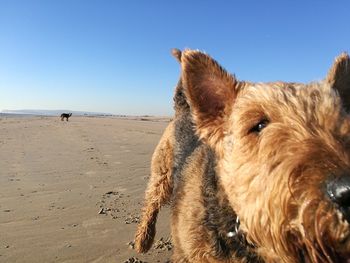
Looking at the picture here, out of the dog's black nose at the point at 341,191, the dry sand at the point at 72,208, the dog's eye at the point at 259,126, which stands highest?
the dog's eye at the point at 259,126

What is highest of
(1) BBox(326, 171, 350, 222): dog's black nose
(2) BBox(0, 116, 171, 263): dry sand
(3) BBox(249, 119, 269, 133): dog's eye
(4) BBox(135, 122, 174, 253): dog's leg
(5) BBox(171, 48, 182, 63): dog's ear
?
(5) BBox(171, 48, 182, 63): dog's ear

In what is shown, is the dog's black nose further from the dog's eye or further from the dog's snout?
the dog's eye

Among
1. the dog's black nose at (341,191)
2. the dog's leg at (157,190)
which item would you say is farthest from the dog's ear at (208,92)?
the dog's leg at (157,190)

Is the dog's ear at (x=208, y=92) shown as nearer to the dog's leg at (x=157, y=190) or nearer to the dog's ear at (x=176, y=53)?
the dog's ear at (x=176, y=53)

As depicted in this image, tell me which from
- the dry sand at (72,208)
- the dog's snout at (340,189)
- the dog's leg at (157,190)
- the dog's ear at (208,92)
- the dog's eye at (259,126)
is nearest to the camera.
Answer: the dog's snout at (340,189)

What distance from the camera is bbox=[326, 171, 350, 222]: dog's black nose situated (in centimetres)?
209

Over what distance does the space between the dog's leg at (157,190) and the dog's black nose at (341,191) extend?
3676 mm

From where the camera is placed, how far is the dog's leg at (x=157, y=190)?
5652 mm

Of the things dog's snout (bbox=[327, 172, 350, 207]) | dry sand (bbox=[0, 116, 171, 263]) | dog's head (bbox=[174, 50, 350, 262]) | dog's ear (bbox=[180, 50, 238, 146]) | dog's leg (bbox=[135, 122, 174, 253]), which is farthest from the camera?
dog's leg (bbox=[135, 122, 174, 253])

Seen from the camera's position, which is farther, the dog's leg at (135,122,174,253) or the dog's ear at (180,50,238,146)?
the dog's leg at (135,122,174,253)

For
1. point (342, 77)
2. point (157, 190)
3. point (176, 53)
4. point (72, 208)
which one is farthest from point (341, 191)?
point (72, 208)

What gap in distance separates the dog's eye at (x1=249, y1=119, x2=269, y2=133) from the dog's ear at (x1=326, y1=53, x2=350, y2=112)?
1027 millimetres

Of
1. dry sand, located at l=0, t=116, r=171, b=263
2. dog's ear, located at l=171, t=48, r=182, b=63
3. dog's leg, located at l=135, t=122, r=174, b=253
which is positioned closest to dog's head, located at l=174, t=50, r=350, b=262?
dog's ear, located at l=171, t=48, r=182, b=63

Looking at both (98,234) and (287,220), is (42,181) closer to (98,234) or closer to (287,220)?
(98,234)
